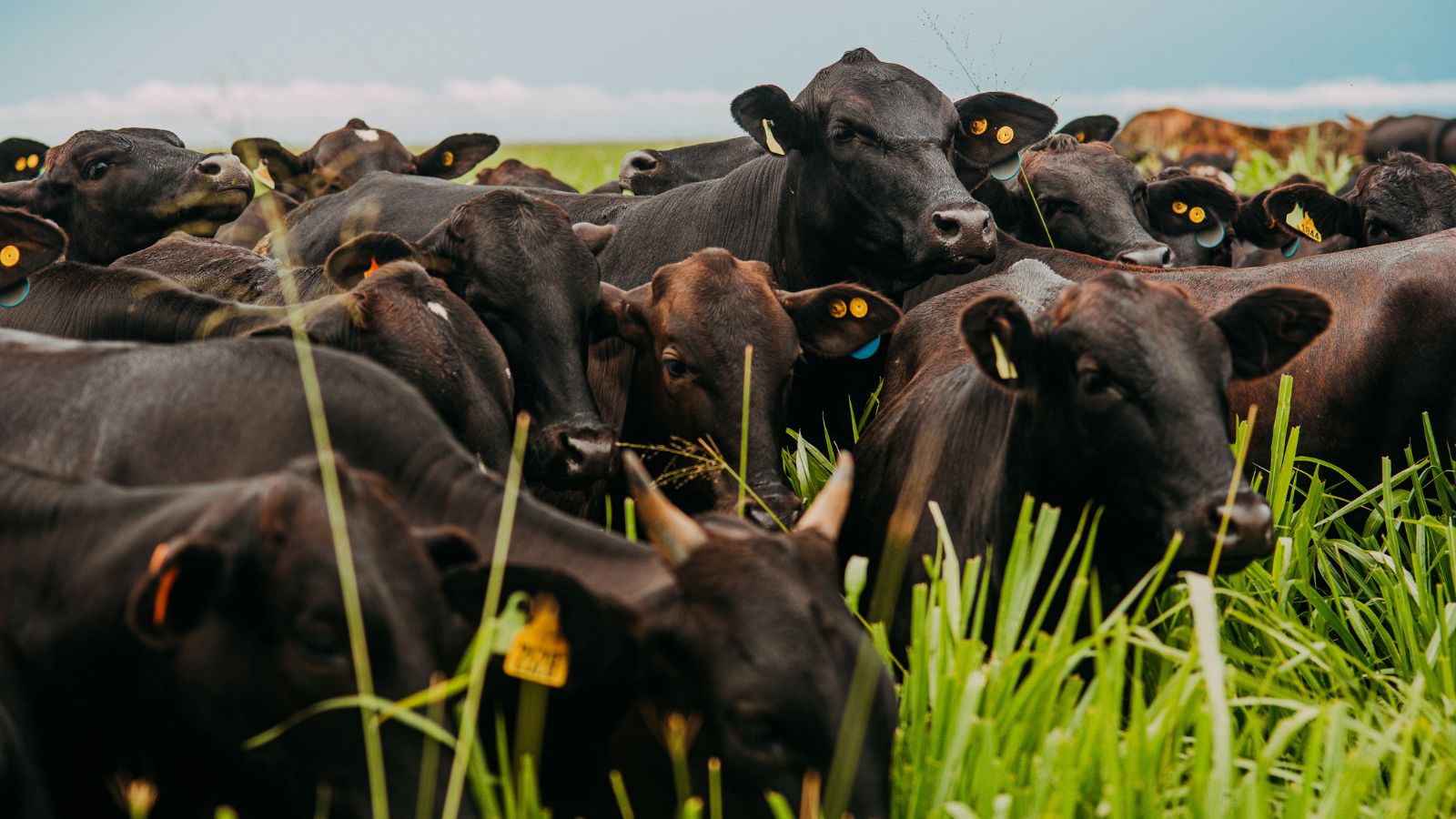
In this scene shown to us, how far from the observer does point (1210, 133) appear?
78.1 feet

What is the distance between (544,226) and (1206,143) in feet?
65.2

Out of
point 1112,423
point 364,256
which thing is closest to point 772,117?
point 364,256

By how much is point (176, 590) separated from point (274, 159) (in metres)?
8.86

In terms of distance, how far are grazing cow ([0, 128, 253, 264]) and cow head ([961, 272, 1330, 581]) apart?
431cm

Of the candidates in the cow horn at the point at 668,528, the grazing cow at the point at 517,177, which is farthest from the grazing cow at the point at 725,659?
the grazing cow at the point at 517,177

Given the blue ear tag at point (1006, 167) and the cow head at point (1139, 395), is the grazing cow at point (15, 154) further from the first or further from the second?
the cow head at point (1139, 395)

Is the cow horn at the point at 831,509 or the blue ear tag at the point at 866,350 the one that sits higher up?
the cow horn at the point at 831,509

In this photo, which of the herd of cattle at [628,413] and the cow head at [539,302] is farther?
the cow head at [539,302]

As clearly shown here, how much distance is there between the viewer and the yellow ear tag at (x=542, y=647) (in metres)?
3.23

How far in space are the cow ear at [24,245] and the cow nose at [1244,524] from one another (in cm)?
448

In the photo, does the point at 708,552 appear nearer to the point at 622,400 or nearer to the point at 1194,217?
the point at 622,400

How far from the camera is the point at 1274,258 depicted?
9922 millimetres

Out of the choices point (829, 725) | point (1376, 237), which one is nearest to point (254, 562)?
point (829, 725)

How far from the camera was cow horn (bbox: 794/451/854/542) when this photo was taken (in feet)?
11.6
